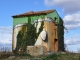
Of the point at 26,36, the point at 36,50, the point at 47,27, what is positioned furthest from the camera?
the point at 26,36

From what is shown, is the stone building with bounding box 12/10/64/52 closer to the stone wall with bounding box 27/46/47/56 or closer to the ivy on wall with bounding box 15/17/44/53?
the ivy on wall with bounding box 15/17/44/53

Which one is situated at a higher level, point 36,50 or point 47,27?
point 47,27

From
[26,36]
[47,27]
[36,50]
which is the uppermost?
[47,27]

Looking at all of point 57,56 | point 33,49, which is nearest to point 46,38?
point 33,49

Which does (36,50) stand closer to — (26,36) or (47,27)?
(47,27)

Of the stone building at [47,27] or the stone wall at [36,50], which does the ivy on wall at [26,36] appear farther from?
the stone wall at [36,50]

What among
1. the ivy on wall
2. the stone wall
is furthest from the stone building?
the stone wall

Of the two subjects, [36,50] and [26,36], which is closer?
[36,50]

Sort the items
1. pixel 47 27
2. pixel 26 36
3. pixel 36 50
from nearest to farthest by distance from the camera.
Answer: pixel 36 50 → pixel 47 27 → pixel 26 36

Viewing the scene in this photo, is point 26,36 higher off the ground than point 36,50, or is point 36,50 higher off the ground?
point 26,36

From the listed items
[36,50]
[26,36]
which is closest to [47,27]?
[26,36]

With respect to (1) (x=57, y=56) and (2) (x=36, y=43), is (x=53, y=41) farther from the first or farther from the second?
(1) (x=57, y=56)

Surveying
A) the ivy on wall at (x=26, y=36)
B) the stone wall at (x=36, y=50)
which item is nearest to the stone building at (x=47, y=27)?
the ivy on wall at (x=26, y=36)

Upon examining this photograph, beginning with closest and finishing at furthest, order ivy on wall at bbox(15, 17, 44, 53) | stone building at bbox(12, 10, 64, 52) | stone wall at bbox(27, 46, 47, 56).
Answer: stone wall at bbox(27, 46, 47, 56)
stone building at bbox(12, 10, 64, 52)
ivy on wall at bbox(15, 17, 44, 53)
